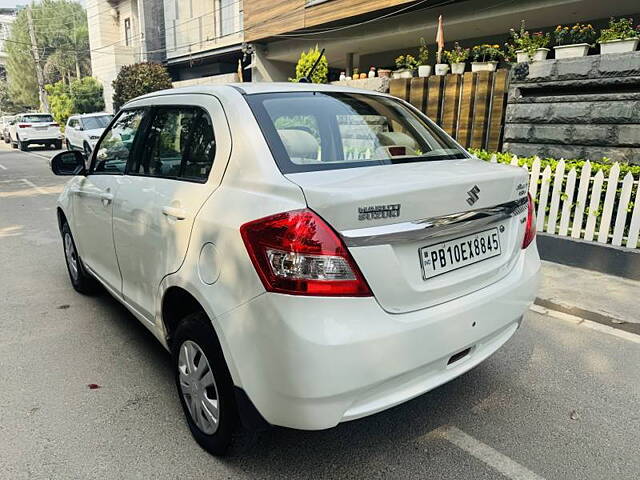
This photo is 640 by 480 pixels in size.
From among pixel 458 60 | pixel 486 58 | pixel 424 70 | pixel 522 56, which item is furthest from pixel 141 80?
pixel 522 56

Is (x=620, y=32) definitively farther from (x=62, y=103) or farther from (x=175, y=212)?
(x=62, y=103)

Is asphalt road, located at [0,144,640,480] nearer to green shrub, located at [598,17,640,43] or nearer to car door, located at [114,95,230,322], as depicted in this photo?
car door, located at [114,95,230,322]

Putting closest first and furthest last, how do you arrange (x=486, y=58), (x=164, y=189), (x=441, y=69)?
(x=164, y=189) < (x=486, y=58) < (x=441, y=69)

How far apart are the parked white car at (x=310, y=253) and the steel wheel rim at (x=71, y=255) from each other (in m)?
1.68

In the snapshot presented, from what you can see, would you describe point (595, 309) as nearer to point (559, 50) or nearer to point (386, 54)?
point (559, 50)

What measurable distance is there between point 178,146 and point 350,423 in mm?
1755

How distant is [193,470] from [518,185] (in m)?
2.09

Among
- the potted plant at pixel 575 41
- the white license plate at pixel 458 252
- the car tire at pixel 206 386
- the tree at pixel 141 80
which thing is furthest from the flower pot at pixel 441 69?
the tree at pixel 141 80

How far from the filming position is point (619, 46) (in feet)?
20.5

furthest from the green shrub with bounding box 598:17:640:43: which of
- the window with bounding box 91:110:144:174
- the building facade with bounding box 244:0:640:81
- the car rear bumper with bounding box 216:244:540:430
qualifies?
the window with bounding box 91:110:144:174

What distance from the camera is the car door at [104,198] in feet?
10.7

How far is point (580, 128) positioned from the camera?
6.37m

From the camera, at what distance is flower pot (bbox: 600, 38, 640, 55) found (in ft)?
20.0

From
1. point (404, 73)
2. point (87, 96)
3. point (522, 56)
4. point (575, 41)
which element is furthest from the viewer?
point (87, 96)
